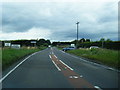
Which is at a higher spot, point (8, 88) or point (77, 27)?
point (77, 27)

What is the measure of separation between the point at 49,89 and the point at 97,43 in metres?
76.5

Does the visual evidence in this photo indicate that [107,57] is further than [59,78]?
Yes

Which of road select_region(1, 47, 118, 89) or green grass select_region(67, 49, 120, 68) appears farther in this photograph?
green grass select_region(67, 49, 120, 68)

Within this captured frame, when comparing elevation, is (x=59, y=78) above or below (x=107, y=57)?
below

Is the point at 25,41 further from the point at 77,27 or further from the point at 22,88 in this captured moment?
the point at 22,88

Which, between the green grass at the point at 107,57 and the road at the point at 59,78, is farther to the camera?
the green grass at the point at 107,57

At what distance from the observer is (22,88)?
28.2 feet

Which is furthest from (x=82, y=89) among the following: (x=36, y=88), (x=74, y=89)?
(x=36, y=88)

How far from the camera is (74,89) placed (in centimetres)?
847

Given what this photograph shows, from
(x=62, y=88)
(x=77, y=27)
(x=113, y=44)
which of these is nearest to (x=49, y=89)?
(x=62, y=88)

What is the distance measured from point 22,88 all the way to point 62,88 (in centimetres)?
162

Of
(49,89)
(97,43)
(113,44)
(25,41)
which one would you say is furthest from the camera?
(25,41)

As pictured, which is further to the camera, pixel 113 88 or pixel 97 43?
pixel 97 43

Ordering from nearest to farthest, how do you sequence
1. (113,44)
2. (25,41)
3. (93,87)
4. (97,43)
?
(93,87) → (113,44) → (97,43) → (25,41)
